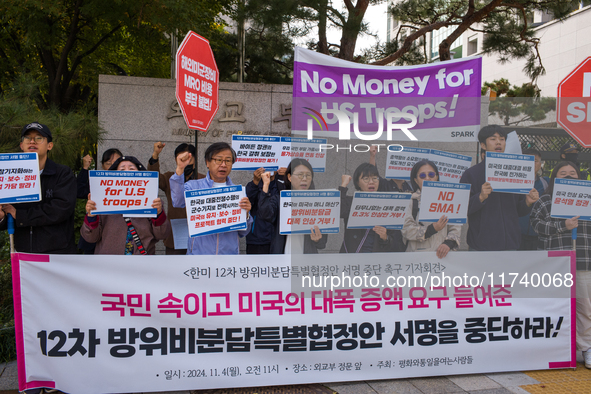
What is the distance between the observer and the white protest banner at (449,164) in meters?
3.92

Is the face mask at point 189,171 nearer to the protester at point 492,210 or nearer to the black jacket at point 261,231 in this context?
the black jacket at point 261,231

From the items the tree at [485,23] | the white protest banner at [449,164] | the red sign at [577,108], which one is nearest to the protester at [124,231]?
the white protest banner at [449,164]

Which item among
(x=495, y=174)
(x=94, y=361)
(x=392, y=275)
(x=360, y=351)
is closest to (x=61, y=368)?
(x=94, y=361)

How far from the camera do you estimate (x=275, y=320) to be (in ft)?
10.7

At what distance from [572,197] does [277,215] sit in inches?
97.6

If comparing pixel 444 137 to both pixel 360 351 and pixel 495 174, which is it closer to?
pixel 495 174

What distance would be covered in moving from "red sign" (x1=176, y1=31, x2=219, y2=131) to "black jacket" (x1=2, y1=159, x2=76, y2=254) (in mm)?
1217

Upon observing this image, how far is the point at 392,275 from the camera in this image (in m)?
3.46

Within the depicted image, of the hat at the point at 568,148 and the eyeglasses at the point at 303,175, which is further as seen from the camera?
the hat at the point at 568,148

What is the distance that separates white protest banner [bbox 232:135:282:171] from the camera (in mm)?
4523

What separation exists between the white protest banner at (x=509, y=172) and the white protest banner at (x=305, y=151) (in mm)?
1428

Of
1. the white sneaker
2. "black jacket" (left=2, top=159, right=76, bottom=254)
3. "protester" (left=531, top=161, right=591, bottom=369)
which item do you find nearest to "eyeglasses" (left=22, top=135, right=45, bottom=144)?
"black jacket" (left=2, top=159, right=76, bottom=254)

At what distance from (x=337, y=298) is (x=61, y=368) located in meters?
1.91

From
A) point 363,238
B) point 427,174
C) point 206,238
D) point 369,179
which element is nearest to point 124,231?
point 206,238
